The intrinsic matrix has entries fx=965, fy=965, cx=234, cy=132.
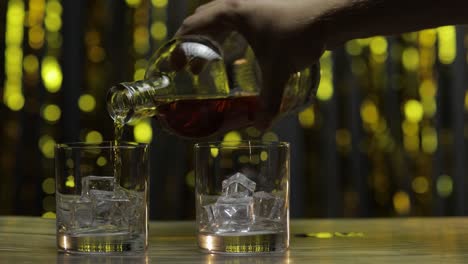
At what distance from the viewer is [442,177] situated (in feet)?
8.84

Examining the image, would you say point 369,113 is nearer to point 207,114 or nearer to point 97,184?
point 207,114

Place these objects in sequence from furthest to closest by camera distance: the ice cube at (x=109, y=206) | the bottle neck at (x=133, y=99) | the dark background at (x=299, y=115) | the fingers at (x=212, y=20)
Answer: the dark background at (x=299, y=115)
the fingers at (x=212, y=20)
the bottle neck at (x=133, y=99)
the ice cube at (x=109, y=206)

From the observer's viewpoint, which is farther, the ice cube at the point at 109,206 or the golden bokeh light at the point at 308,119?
the golden bokeh light at the point at 308,119

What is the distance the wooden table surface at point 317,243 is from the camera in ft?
3.07

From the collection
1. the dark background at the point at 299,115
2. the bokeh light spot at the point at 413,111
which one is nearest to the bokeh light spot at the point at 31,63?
the dark background at the point at 299,115

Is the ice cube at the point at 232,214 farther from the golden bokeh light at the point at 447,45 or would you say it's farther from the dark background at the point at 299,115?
the golden bokeh light at the point at 447,45

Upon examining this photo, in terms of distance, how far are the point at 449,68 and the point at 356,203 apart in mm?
454

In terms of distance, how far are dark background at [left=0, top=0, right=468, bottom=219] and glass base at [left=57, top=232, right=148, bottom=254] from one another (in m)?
1.61

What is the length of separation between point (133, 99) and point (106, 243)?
207mm

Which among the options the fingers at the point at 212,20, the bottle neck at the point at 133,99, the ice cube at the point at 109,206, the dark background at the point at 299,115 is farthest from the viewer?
the dark background at the point at 299,115

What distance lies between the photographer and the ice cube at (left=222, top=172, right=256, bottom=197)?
94cm

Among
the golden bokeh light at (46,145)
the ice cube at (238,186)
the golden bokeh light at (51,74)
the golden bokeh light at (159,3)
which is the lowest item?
the ice cube at (238,186)

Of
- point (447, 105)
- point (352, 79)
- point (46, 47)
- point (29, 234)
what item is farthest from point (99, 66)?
point (29, 234)

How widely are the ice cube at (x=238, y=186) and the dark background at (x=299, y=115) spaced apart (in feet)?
5.32
